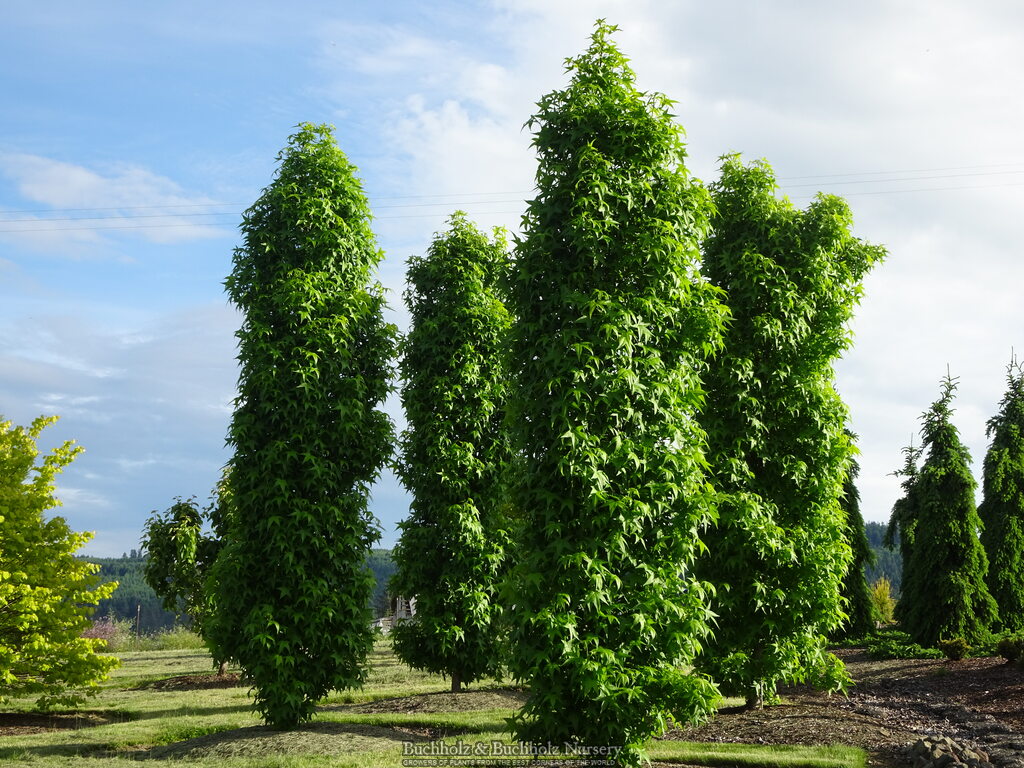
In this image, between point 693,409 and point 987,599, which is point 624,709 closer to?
point 693,409

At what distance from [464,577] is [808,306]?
7.97 metres

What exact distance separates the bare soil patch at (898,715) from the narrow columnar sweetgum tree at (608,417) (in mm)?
3195

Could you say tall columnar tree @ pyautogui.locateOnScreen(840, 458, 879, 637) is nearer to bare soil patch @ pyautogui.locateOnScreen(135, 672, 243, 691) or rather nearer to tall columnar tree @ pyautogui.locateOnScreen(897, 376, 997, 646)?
tall columnar tree @ pyautogui.locateOnScreen(897, 376, 997, 646)

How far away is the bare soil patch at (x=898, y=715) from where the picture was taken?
11391 millimetres

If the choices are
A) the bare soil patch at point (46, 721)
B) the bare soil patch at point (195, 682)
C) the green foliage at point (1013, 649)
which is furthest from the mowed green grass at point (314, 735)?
the green foliage at point (1013, 649)

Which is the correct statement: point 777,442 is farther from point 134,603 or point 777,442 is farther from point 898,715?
point 134,603

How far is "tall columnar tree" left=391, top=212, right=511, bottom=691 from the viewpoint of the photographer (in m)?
15.3

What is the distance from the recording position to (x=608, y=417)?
30.7 feet

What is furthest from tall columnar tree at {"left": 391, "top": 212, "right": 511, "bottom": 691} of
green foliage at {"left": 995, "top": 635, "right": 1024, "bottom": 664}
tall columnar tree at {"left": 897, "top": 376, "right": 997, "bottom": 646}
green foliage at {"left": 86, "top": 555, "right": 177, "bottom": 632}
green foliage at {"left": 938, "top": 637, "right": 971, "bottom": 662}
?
green foliage at {"left": 86, "top": 555, "right": 177, "bottom": 632}

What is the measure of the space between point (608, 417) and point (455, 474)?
6.63 metres

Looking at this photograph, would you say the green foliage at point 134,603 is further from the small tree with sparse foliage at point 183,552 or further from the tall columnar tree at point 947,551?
the tall columnar tree at point 947,551

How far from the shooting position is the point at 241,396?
44.1ft

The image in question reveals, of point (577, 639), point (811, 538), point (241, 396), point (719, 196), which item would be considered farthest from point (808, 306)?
point (241, 396)

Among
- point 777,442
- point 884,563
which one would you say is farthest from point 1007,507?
point 884,563
